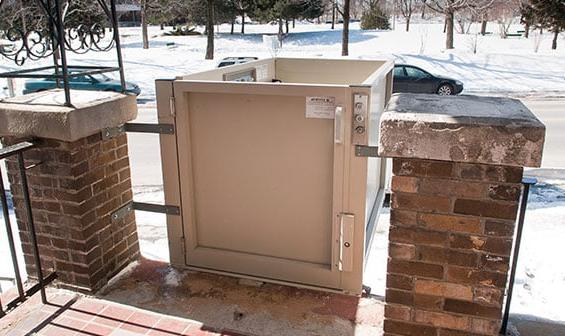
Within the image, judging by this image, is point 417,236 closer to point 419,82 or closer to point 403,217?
point 403,217

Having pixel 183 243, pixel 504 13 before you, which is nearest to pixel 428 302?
pixel 183 243

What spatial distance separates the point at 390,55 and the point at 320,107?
2184 centimetres

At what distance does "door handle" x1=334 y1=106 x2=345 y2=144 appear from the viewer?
8.39ft

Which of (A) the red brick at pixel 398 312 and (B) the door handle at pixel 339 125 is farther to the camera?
(B) the door handle at pixel 339 125

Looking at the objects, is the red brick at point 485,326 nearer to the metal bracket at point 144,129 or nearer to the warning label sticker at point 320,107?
the warning label sticker at point 320,107

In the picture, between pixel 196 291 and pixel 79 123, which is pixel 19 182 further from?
pixel 196 291

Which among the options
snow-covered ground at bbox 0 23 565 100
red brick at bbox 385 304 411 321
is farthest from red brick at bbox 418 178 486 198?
snow-covered ground at bbox 0 23 565 100

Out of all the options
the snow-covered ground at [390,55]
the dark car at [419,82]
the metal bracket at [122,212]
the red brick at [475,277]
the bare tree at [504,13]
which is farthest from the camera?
the bare tree at [504,13]

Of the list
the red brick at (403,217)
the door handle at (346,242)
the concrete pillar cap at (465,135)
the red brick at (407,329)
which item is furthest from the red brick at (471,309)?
the door handle at (346,242)

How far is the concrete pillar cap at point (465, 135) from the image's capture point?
5.66ft

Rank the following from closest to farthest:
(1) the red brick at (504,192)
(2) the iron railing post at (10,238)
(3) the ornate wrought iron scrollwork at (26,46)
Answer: (1) the red brick at (504,192) < (2) the iron railing post at (10,238) < (3) the ornate wrought iron scrollwork at (26,46)

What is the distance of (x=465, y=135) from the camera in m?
1.78

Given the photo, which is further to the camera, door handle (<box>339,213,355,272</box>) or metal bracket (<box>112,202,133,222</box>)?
metal bracket (<box>112,202,133,222</box>)

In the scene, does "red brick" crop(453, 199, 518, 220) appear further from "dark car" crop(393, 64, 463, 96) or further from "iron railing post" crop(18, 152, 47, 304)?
"dark car" crop(393, 64, 463, 96)
